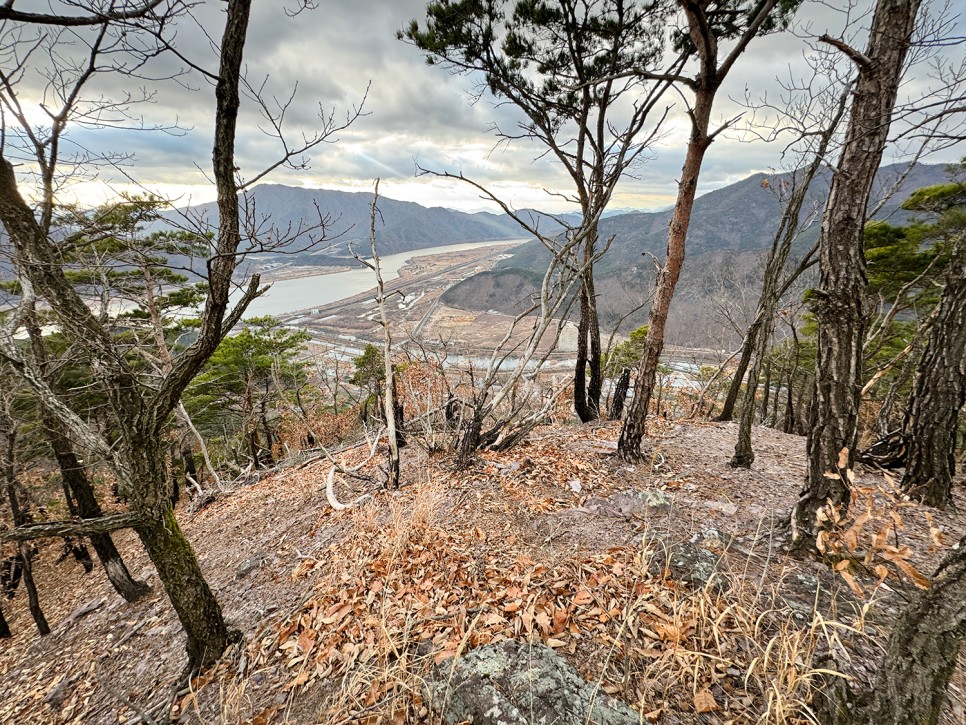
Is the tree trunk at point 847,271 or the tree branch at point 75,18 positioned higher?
the tree branch at point 75,18

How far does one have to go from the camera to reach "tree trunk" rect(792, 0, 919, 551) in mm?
2355

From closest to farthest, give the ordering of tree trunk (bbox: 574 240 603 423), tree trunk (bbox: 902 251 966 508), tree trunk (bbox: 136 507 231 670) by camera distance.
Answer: tree trunk (bbox: 136 507 231 670)
tree trunk (bbox: 902 251 966 508)
tree trunk (bbox: 574 240 603 423)

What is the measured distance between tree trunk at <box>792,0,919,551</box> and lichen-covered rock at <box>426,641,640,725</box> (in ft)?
6.16

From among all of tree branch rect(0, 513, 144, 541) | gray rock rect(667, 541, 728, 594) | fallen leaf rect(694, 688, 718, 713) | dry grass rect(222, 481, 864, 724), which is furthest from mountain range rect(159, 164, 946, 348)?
gray rock rect(667, 541, 728, 594)

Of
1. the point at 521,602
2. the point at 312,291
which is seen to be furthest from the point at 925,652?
the point at 312,291

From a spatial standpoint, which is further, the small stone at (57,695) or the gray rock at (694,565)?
the small stone at (57,695)

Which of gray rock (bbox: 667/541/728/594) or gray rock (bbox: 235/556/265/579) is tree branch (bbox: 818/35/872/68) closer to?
gray rock (bbox: 667/541/728/594)

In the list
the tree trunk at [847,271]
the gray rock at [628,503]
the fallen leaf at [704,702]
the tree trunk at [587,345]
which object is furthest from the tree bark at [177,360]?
the tree trunk at [587,345]

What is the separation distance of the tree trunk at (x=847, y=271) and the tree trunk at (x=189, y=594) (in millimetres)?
4431

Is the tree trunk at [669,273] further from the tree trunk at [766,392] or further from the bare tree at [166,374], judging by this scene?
the tree trunk at [766,392]

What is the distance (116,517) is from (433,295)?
82831 millimetres

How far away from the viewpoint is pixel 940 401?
3.56m

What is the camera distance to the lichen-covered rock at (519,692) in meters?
1.84

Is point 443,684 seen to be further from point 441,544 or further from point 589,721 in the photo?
point 441,544
